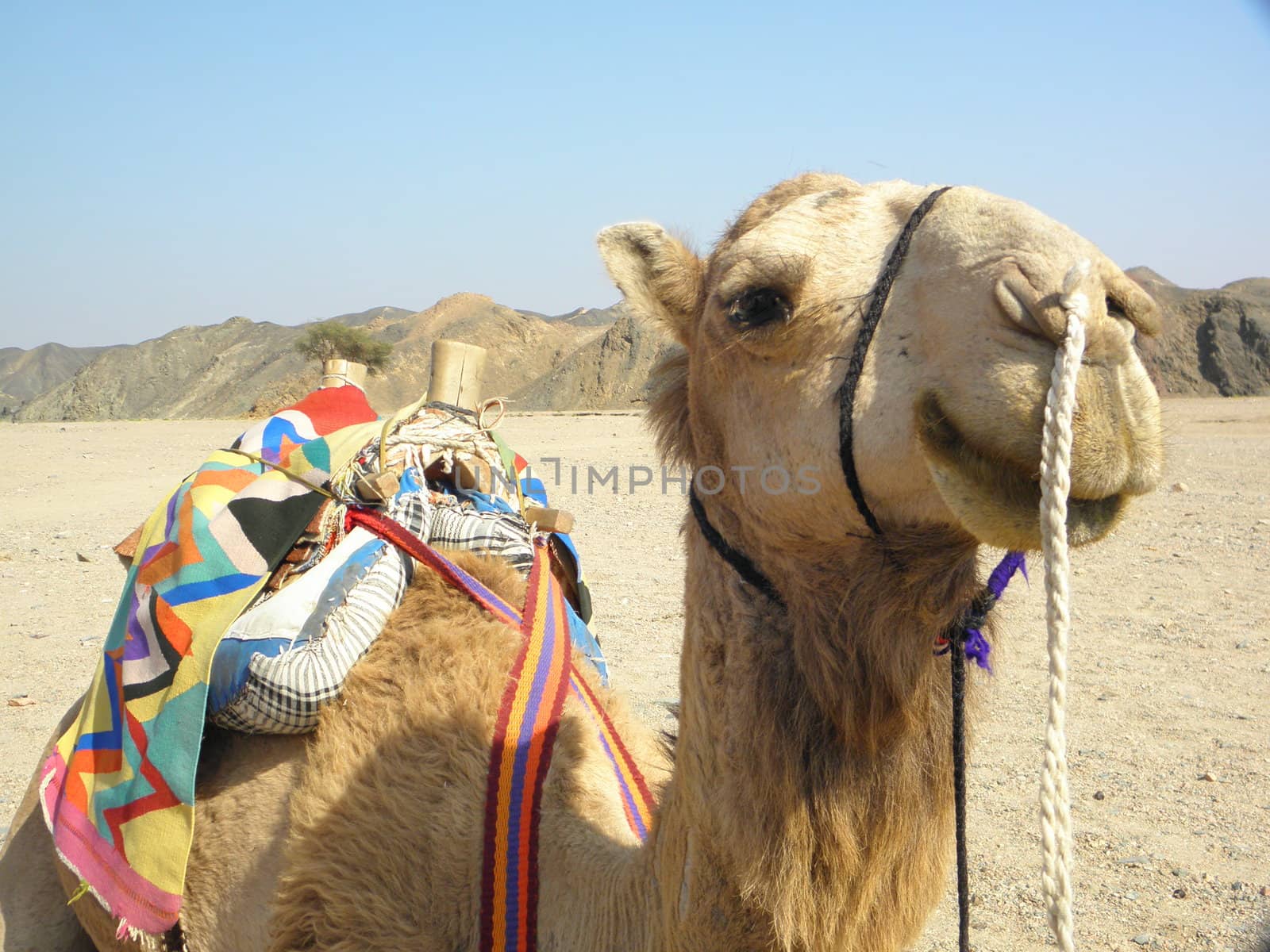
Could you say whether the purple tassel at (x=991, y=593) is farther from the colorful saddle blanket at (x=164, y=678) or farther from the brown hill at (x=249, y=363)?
the brown hill at (x=249, y=363)

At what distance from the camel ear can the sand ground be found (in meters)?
0.85

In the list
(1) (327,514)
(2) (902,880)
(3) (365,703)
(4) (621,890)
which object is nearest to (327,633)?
(3) (365,703)

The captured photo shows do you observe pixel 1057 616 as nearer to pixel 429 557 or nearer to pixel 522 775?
pixel 522 775

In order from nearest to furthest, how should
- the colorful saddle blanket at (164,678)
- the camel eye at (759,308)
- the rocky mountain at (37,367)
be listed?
1. the camel eye at (759,308)
2. the colorful saddle blanket at (164,678)
3. the rocky mountain at (37,367)

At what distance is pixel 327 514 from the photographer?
283 cm

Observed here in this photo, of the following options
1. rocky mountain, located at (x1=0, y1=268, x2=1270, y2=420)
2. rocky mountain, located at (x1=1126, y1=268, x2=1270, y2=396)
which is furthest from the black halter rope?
rocky mountain, located at (x1=1126, y1=268, x2=1270, y2=396)

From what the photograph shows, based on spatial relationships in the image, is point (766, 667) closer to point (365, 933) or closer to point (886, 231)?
point (886, 231)

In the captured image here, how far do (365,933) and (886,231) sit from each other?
176 centimetres

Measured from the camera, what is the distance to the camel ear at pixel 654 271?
76.7 inches

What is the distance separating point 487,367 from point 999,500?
89.5ft

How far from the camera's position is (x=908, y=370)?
1.42m

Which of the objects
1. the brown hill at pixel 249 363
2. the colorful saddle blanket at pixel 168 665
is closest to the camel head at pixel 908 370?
the colorful saddle blanket at pixel 168 665

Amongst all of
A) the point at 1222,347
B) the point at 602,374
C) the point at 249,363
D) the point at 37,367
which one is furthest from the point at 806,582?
the point at 37,367

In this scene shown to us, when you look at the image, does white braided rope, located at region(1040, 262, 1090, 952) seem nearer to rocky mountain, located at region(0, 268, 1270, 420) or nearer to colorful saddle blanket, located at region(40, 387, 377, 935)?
colorful saddle blanket, located at region(40, 387, 377, 935)
